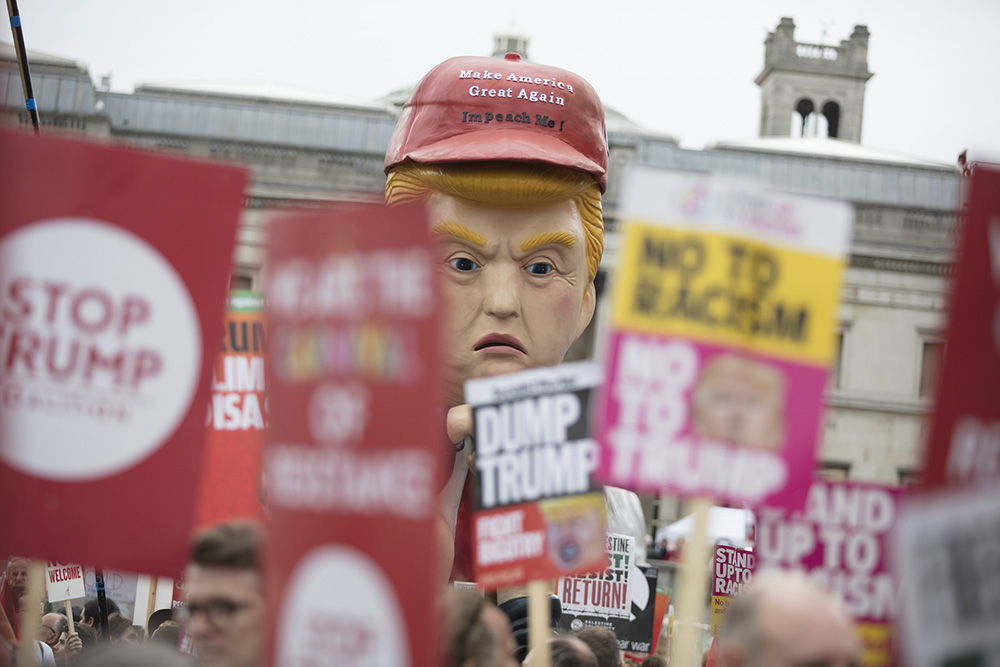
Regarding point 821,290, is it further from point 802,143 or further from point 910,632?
point 802,143

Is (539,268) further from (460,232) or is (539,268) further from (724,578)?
(724,578)

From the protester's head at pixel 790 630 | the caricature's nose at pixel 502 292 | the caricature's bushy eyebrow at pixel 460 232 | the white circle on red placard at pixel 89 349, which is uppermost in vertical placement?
the caricature's bushy eyebrow at pixel 460 232

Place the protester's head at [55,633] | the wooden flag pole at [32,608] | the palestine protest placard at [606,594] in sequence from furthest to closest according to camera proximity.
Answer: the palestine protest placard at [606,594], the protester's head at [55,633], the wooden flag pole at [32,608]

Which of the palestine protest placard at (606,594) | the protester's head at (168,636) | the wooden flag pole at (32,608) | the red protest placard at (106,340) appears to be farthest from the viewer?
the palestine protest placard at (606,594)

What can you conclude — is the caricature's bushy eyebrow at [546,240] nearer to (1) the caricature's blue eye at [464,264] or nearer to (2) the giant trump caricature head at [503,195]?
(2) the giant trump caricature head at [503,195]

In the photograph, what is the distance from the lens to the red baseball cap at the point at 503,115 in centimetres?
463

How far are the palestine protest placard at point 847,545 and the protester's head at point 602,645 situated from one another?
1177mm

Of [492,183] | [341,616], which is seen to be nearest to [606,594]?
[492,183]

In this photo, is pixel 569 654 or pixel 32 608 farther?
pixel 569 654

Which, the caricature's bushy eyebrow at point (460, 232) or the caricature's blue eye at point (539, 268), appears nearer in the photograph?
the caricature's bushy eyebrow at point (460, 232)

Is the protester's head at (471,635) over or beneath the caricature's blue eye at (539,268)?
beneath

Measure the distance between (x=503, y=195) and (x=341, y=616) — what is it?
2551 millimetres

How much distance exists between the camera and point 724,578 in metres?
5.87

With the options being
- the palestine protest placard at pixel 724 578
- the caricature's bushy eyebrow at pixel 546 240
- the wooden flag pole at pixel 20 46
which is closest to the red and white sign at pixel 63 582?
the wooden flag pole at pixel 20 46
